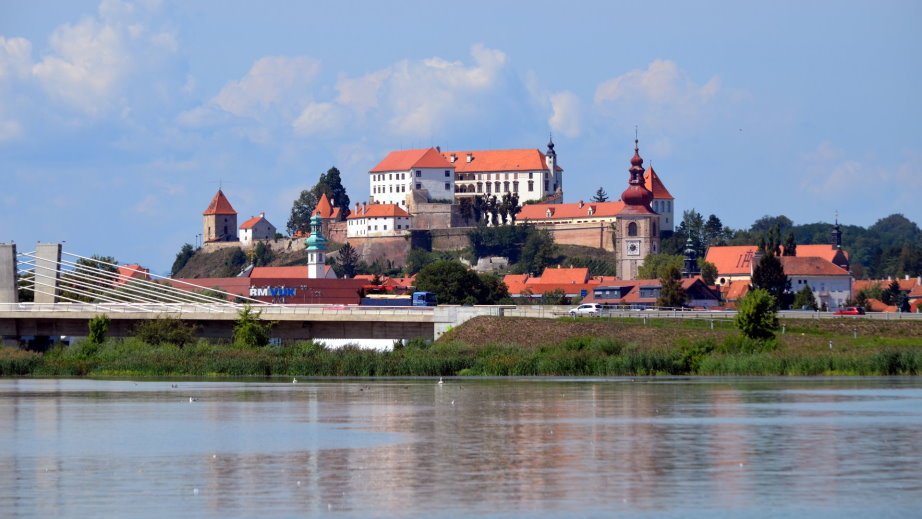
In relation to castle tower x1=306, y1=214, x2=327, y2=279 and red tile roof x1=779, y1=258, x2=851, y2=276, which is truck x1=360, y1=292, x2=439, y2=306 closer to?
castle tower x1=306, y1=214, x2=327, y2=279

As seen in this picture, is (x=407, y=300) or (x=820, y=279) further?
(x=820, y=279)

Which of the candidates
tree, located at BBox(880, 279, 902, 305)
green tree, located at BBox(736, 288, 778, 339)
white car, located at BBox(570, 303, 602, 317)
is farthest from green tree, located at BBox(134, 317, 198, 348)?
tree, located at BBox(880, 279, 902, 305)

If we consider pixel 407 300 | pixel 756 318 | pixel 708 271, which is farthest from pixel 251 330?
pixel 708 271

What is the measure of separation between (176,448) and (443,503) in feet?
36.3

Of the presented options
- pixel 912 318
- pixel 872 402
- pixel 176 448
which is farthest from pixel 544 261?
pixel 176 448

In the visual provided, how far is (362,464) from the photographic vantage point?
32719mm

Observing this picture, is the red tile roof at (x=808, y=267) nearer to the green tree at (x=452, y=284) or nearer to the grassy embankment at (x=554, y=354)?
the green tree at (x=452, y=284)

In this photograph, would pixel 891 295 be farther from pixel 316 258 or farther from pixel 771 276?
pixel 316 258

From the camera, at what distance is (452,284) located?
13362cm

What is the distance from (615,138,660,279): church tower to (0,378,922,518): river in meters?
131

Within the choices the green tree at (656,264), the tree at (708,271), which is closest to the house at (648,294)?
the green tree at (656,264)

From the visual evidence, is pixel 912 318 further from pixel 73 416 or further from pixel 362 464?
pixel 362 464

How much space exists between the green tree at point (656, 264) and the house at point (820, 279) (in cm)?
1166

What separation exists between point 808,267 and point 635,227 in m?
29.9
